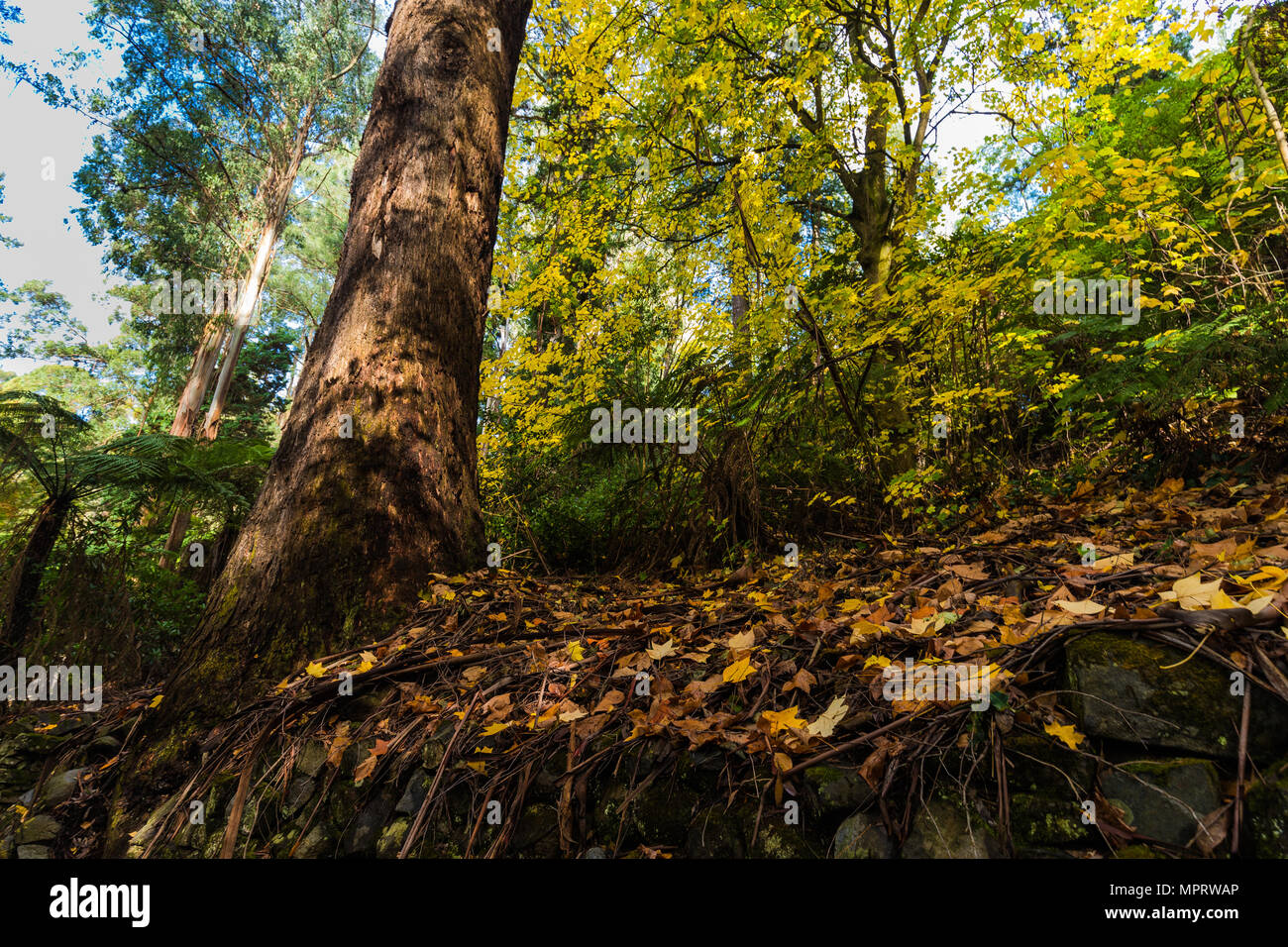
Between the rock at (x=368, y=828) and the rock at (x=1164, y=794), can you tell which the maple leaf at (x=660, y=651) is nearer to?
the rock at (x=368, y=828)

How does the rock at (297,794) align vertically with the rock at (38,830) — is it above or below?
above

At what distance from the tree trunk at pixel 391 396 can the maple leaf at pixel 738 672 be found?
1.45 m

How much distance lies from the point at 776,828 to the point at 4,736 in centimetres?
330

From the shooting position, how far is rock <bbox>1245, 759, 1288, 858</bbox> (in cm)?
99

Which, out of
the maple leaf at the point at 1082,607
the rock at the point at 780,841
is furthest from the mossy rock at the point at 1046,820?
the maple leaf at the point at 1082,607

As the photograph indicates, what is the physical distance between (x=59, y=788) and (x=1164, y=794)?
130 inches

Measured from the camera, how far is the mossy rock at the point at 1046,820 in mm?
1102

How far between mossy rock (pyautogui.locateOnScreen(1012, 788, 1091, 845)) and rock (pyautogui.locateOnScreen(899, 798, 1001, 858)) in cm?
6

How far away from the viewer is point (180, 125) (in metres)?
13.8

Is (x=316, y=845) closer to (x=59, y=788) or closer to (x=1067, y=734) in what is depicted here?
(x=59, y=788)

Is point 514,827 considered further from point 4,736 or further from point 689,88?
point 689,88

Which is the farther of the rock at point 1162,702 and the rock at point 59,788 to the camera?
the rock at point 59,788

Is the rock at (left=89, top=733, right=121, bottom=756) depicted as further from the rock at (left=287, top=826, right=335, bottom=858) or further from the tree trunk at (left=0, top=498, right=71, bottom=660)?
the tree trunk at (left=0, top=498, right=71, bottom=660)
